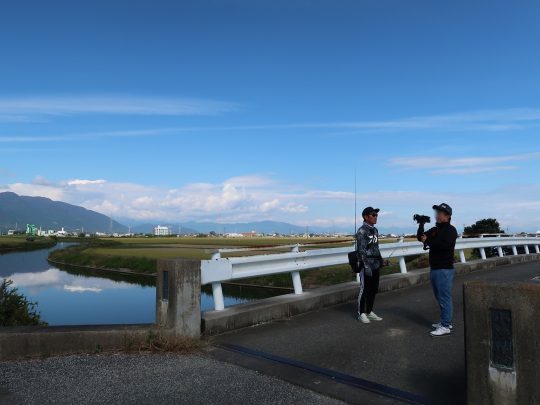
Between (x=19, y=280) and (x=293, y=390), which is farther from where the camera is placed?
(x=19, y=280)

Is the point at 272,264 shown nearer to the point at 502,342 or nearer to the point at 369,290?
the point at 369,290

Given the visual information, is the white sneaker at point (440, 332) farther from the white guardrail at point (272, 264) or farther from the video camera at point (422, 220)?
the white guardrail at point (272, 264)

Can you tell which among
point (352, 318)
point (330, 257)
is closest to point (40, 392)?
point (352, 318)

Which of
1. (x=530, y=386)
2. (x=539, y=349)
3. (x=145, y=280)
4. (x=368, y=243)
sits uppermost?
(x=368, y=243)

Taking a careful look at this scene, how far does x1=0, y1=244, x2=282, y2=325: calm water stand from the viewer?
19417 mm

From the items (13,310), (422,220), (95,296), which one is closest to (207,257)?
(95,296)

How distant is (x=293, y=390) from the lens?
4.50 meters

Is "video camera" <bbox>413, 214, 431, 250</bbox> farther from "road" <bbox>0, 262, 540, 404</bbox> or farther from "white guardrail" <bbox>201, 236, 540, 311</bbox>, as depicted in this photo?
"white guardrail" <bbox>201, 236, 540, 311</bbox>

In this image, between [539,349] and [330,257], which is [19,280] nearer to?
A: [330,257]

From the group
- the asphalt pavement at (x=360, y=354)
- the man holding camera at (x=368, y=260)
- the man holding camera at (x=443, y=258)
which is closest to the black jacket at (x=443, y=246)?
the man holding camera at (x=443, y=258)

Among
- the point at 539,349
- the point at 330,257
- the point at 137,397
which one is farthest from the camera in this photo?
the point at 330,257

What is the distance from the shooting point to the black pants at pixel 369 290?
7215mm

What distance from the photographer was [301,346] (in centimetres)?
598

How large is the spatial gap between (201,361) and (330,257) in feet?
14.4
